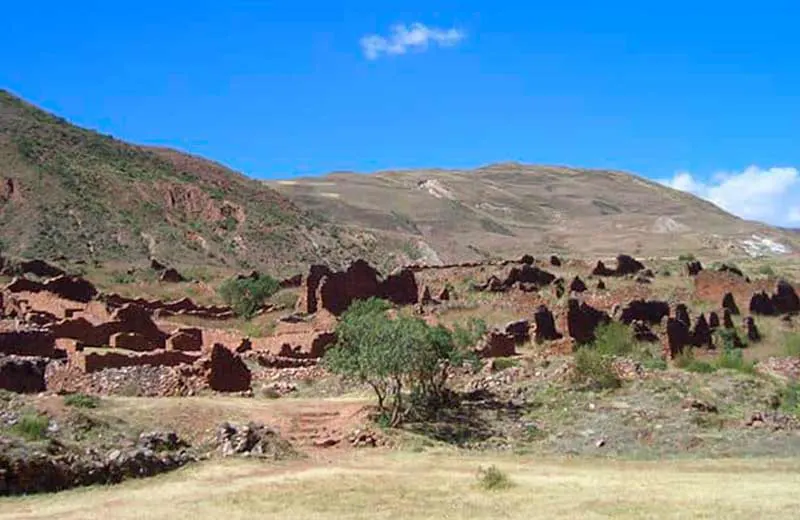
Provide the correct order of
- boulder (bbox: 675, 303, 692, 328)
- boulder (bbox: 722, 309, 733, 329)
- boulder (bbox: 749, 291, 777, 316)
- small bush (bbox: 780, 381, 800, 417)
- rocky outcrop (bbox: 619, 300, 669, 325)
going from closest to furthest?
1. small bush (bbox: 780, 381, 800, 417)
2. boulder (bbox: 675, 303, 692, 328)
3. rocky outcrop (bbox: 619, 300, 669, 325)
4. boulder (bbox: 722, 309, 733, 329)
5. boulder (bbox: 749, 291, 777, 316)

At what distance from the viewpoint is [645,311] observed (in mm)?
42250

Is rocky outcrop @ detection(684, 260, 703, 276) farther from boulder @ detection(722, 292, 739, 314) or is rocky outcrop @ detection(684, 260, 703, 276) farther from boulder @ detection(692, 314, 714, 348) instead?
boulder @ detection(692, 314, 714, 348)

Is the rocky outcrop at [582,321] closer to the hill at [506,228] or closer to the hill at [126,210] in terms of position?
the hill at [126,210]

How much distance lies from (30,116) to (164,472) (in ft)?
266

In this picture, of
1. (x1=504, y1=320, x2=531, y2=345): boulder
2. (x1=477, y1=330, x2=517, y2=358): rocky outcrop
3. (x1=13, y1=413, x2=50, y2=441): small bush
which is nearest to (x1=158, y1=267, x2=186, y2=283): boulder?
(x1=504, y1=320, x2=531, y2=345): boulder

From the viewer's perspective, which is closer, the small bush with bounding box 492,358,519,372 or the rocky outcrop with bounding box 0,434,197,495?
the rocky outcrop with bounding box 0,434,197,495

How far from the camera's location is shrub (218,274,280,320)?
1923 inches

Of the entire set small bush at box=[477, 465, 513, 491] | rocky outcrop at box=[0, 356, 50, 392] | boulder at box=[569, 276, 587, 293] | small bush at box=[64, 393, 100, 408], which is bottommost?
small bush at box=[477, 465, 513, 491]

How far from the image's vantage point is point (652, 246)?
4998 inches

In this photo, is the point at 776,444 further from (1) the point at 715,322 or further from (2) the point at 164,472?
(1) the point at 715,322

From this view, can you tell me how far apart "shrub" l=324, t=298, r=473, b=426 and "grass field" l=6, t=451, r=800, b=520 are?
4496mm

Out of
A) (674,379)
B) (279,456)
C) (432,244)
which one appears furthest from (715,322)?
(432,244)

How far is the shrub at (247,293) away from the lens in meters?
48.8

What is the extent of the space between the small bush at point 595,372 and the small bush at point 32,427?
44.1 feet
